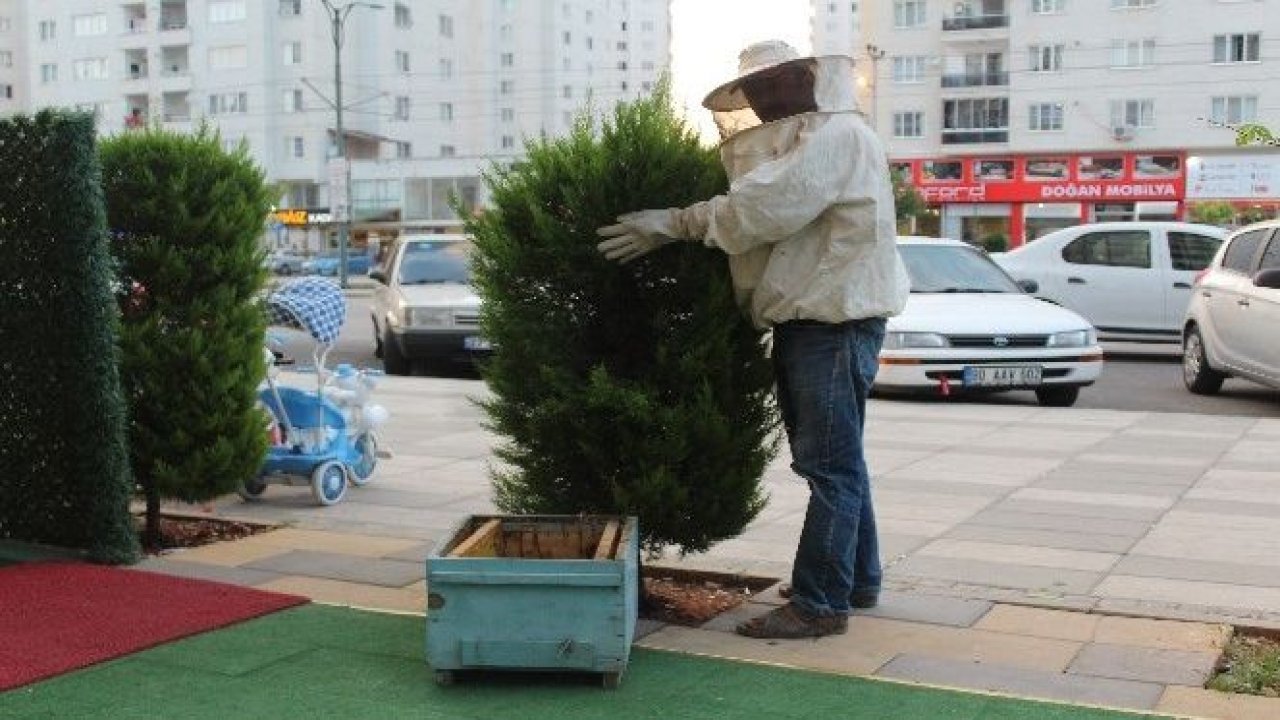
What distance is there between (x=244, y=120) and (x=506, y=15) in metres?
39.3

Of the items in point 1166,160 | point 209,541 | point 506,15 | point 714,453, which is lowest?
point 209,541

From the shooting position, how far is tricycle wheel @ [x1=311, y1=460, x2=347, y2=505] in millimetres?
7336

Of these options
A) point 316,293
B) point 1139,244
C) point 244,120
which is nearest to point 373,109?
point 244,120

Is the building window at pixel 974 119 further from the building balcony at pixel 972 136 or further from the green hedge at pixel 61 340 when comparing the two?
the green hedge at pixel 61 340

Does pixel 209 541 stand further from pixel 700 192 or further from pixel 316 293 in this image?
pixel 700 192

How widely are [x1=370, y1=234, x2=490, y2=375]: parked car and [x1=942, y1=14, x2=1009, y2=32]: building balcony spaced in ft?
176

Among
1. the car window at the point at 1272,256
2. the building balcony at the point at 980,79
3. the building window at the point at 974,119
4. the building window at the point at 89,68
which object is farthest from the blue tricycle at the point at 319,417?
the building window at the point at 89,68

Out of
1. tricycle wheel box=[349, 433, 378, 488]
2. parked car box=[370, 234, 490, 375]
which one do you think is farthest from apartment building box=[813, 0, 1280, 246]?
tricycle wheel box=[349, 433, 378, 488]

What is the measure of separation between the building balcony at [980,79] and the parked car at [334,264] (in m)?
28.5

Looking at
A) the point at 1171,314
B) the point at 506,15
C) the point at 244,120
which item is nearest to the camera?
the point at 1171,314

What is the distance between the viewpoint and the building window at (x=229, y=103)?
263 ft

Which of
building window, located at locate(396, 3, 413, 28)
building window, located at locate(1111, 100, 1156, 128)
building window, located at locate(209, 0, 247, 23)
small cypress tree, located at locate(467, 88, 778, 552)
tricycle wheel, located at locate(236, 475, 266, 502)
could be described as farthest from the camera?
building window, located at locate(396, 3, 413, 28)

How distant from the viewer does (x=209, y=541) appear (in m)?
6.43

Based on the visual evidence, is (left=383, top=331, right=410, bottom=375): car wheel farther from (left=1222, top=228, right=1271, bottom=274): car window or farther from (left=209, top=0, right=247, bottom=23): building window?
(left=209, top=0, right=247, bottom=23): building window
